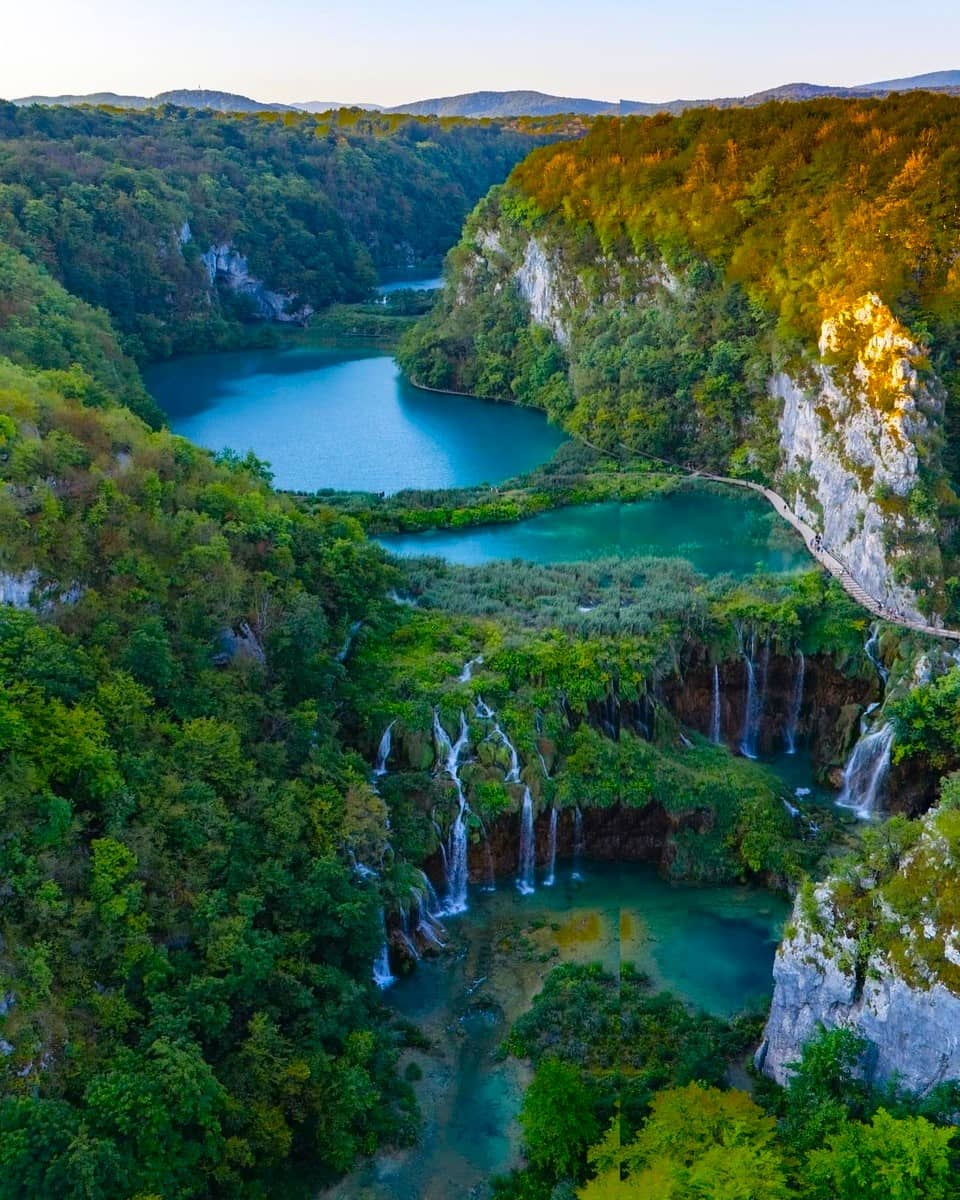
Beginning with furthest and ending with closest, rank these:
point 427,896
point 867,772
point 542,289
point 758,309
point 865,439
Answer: point 542,289 → point 758,309 → point 865,439 → point 867,772 → point 427,896

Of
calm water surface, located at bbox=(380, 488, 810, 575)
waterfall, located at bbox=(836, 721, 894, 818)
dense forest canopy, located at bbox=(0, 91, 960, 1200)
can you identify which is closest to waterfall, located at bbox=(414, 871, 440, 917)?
dense forest canopy, located at bbox=(0, 91, 960, 1200)

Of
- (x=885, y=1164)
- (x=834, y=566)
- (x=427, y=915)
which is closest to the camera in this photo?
(x=885, y=1164)

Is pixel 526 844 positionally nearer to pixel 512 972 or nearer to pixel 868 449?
pixel 512 972

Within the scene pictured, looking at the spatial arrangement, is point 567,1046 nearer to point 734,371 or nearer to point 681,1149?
point 681,1149

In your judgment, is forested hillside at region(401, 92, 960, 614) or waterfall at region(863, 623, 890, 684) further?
forested hillside at region(401, 92, 960, 614)

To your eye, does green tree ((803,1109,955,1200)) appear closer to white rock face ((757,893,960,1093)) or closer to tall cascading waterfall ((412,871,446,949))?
white rock face ((757,893,960,1093))

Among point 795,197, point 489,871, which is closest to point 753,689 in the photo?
point 489,871

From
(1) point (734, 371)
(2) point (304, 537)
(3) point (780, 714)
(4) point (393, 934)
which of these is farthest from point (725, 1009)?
(1) point (734, 371)
